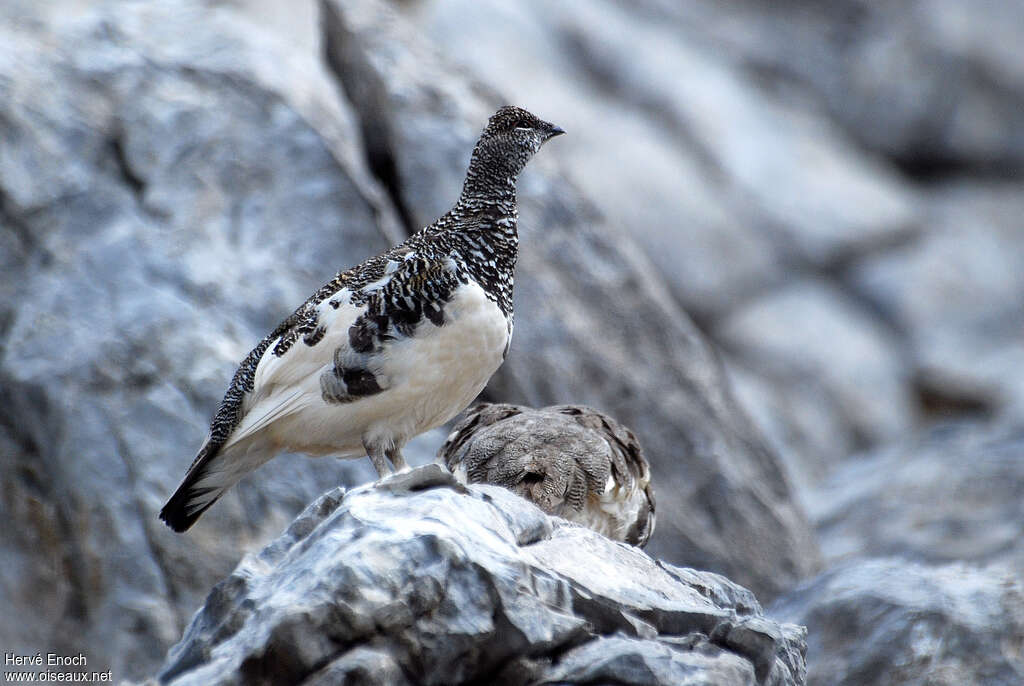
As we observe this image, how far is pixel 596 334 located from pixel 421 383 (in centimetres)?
449

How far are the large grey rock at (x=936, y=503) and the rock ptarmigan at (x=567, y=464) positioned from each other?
4008 mm

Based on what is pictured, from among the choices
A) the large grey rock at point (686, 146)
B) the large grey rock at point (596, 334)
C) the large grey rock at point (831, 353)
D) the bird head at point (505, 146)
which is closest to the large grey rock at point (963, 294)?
the large grey rock at point (831, 353)

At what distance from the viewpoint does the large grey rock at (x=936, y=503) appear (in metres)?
10.6

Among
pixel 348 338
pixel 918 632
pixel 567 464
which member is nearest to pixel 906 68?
pixel 918 632

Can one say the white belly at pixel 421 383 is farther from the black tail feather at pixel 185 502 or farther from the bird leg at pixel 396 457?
the black tail feather at pixel 185 502

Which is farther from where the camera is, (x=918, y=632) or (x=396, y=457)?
(x=918, y=632)

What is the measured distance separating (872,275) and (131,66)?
1175cm

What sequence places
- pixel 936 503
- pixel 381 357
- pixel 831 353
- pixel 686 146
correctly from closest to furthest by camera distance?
1. pixel 381 357
2. pixel 936 503
3. pixel 831 353
4. pixel 686 146

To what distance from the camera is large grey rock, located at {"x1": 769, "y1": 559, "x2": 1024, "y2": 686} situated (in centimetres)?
712

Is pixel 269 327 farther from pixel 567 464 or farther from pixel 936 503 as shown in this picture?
pixel 936 503

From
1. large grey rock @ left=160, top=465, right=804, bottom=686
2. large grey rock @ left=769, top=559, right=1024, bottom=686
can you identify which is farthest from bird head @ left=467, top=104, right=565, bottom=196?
large grey rock @ left=769, top=559, right=1024, bottom=686

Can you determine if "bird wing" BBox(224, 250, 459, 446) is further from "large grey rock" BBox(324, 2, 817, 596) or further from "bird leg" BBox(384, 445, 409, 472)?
"large grey rock" BBox(324, 2, 817, 596)

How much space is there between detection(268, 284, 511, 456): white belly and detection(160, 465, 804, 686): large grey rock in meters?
1.21

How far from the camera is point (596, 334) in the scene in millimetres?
10695
